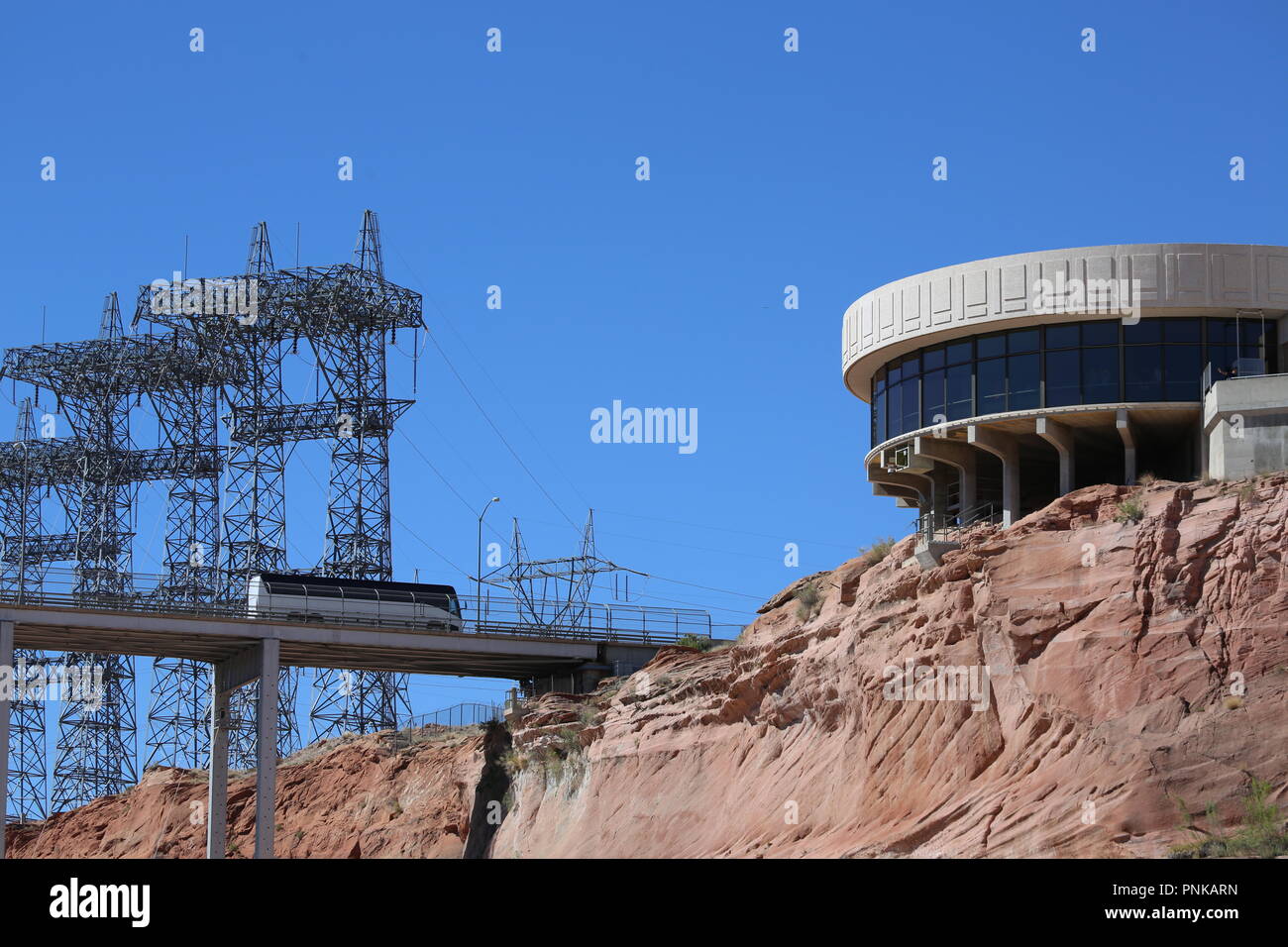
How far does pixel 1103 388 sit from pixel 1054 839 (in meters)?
17.5

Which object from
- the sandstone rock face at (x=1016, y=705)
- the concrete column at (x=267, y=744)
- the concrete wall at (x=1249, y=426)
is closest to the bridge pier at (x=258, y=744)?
the concrete column at (x=267, y=744)

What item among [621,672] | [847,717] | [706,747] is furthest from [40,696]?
[847,717]

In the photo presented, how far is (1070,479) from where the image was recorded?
53.7 meters

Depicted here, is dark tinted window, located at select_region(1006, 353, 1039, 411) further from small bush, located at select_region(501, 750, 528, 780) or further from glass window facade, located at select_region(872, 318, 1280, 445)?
small bush, located at select_region(501, 750, 528, 780)

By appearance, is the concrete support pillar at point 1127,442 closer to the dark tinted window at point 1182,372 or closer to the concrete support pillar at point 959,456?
the dark tinted window at point 1182,372

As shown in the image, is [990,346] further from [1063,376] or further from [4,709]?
[4,709]

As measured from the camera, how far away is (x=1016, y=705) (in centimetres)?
4481

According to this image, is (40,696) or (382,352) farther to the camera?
(40,696)

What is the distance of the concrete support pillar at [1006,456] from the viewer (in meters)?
55.0

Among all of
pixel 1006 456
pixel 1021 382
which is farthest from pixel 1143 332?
pixel 1006 456

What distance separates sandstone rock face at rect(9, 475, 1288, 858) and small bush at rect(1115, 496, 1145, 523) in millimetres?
190

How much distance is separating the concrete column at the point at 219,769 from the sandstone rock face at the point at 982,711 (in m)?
16.0

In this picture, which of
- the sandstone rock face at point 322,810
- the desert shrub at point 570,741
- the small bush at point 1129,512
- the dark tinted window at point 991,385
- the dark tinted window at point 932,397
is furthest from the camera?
the sandstone rock face at point 322,810
